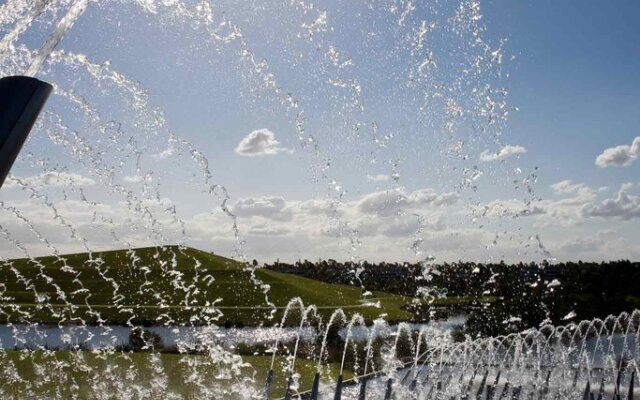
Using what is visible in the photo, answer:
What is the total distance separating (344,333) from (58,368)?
2823 cm

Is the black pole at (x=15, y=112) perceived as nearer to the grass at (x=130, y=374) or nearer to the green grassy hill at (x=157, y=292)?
the grass at (x=130, y=374)

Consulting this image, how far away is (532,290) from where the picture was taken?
71.5 meters

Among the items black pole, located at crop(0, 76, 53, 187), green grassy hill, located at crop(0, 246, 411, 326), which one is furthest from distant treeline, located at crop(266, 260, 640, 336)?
black pole, located at crop(0, 76, 53, 187)

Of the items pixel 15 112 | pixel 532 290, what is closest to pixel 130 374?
pixel 15 112

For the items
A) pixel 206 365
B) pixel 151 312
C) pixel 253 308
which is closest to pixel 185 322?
pixel 151 312

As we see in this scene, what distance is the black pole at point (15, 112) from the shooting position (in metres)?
3.53

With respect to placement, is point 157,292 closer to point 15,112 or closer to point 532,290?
point 532,290

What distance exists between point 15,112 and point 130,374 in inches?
1012

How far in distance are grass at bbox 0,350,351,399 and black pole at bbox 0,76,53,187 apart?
2077 centimetres

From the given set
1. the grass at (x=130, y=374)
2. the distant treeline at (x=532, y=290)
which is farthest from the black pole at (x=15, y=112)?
the distant treeline at (x=532, y=290)

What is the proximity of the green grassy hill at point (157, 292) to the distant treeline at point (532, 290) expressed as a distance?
1162 centimetres

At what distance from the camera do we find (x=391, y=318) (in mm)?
70312

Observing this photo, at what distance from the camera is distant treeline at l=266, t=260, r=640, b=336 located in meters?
60.7

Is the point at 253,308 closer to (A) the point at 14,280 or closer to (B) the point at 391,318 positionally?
(B) the point at 391,318
